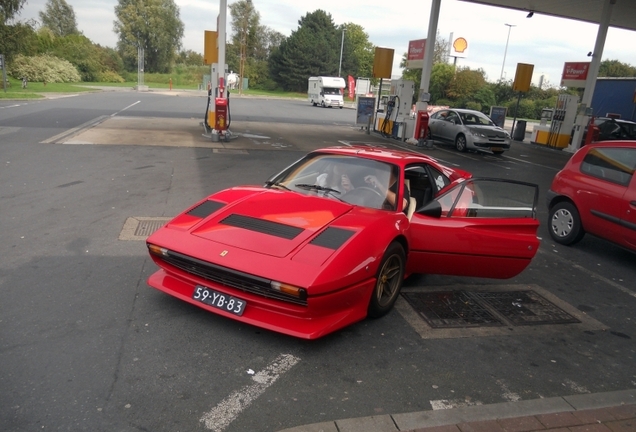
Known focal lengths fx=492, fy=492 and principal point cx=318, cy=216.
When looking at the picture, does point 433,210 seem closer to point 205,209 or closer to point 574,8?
point 205,209

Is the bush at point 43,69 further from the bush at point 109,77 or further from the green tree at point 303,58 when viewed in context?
the green tree at point 303,58

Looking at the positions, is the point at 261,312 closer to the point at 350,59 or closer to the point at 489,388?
the point at 489,388

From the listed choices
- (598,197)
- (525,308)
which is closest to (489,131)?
(598,197)

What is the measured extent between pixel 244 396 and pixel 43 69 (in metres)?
58.4

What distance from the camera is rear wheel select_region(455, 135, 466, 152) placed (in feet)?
59.3

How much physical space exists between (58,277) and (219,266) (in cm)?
206

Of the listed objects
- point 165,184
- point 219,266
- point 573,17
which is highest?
point 573,17

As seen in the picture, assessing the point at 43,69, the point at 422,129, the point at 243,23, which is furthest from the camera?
the point at 243,23

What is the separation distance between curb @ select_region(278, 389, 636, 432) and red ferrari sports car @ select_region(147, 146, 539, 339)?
29.8 inches

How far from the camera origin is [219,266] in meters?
3.59

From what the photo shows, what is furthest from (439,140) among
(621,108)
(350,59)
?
(350,59)

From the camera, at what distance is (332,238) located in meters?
3.79

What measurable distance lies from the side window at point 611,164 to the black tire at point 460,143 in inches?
443

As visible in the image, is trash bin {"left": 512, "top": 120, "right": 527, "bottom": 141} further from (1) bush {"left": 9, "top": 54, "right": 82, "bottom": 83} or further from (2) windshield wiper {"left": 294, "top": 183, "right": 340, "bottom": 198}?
(1) bush {"left": 9, "top": 54, "right": 82, "bottom": 83}
